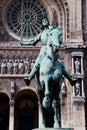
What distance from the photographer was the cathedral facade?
73.1ft

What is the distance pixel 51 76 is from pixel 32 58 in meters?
15.3

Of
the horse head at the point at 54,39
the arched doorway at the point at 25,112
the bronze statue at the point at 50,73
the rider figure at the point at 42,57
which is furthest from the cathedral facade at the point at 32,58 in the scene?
the horse head at the point at 54,39

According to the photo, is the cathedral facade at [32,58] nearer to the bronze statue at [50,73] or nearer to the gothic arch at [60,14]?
the gothic arch at [60,14]

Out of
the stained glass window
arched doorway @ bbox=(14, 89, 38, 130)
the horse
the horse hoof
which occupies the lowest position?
arched doorway @ bbox=(14, 89, 38, 130)

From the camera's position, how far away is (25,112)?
2478 centimetres

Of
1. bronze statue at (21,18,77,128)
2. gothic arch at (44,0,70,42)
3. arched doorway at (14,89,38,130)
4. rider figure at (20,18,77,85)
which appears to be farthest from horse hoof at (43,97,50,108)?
arched doorway at (14,89,38,130)

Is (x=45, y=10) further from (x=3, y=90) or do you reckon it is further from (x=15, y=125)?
(x=15, y=125)

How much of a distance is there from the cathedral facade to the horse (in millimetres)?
13577

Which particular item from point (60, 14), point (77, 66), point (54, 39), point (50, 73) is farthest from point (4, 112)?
point (54, 39)

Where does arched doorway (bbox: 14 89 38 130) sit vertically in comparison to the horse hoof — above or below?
below

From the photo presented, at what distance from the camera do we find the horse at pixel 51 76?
27.0 feet

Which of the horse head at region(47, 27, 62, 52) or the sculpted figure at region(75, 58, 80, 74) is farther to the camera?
the sculpted figure at region(75, 58, 80, 74)

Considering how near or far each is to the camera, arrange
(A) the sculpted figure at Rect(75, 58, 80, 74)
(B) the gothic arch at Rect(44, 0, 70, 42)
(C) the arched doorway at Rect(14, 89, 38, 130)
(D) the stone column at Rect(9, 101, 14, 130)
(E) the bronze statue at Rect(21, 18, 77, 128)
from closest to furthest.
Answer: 1. (E) the bronze statue at Rect(21, 18, 77, 128)
2. (D) the stone column at Rect(9, 101, 14, 130)
3. (A) the sculpted figure at Rect(75, 58, 80, 74)
4. (B) the gothic arch at Rect(44, 0, 70, 42)
5. (C) the arched doorway at Rect(14, 89, 38, 130)

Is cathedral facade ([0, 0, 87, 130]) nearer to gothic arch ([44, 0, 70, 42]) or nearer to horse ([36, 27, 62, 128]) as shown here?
gothic arch ([44, 0, 70, 42])
